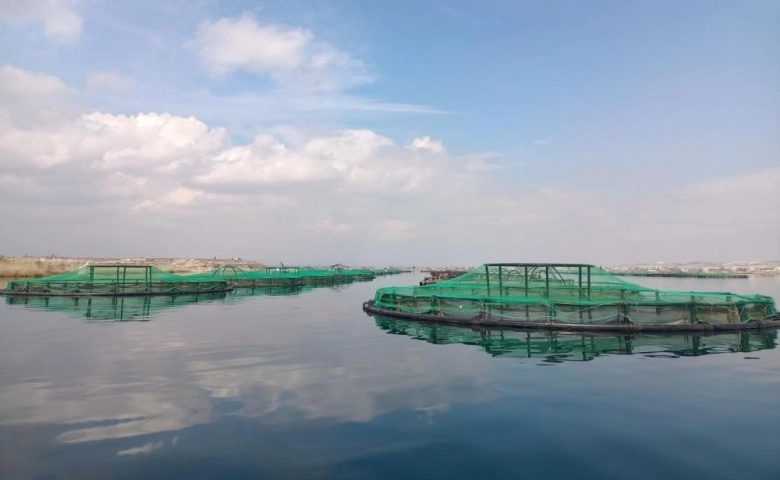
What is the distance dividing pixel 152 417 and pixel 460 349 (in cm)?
1358

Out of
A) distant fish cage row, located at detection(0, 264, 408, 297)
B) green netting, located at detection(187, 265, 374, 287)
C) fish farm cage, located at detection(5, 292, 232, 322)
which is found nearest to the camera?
fish farm cage, located at detection(5, 292, 232, 322)

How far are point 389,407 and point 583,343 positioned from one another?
1411 cm

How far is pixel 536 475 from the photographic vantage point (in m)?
8.70

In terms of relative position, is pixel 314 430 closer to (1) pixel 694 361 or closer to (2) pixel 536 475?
(2) pixel 536 475

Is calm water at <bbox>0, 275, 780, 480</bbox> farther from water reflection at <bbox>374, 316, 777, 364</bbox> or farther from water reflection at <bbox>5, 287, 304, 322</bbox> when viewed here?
water reflection at <bbox>5, 287, 304, 322</bbox>

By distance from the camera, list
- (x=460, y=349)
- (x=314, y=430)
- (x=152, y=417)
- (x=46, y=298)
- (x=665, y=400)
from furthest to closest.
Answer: (x=46, y=298) → (x=460, y=349) → (x=665, y=400) → (x=152, y=417) → (x=314, y=430)

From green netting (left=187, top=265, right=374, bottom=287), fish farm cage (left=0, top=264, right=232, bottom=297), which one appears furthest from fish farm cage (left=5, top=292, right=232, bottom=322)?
green netting (left=187, top=265, right=374, bottom=287)

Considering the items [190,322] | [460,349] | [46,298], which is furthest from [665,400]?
[46,298]

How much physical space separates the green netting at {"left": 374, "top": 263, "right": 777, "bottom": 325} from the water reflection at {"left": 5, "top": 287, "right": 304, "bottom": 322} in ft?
63.6

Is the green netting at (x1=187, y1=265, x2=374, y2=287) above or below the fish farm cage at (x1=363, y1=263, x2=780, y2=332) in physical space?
above

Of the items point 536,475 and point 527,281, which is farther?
point 527,281

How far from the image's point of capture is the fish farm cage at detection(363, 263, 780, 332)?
25844 mm

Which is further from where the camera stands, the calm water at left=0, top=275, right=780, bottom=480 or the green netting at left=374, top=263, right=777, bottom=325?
the green netting at left=374, top=263, right=777, bottom=325

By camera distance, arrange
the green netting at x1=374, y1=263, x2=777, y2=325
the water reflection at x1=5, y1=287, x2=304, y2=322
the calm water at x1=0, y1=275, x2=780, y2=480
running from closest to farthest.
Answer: the calm water at x1=0, y1=275, x2=780, y2=480 < the green netting at x1=374, y1=263, x2=777, y2=325 < the water reflection at x1=5, y1=287, x2=304, y2=322
